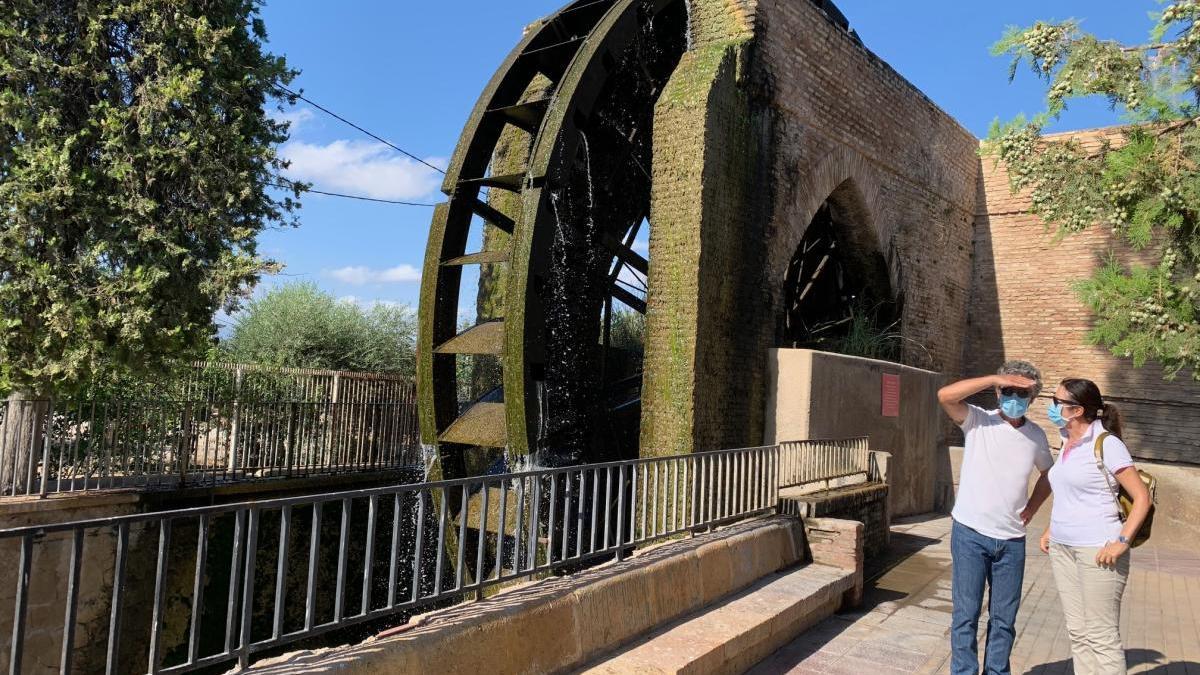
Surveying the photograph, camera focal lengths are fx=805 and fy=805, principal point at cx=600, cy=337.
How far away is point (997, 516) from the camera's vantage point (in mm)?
3418

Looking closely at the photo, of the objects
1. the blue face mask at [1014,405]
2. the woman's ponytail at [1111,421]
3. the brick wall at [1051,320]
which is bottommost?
the woman's ponytail at [1111,421]

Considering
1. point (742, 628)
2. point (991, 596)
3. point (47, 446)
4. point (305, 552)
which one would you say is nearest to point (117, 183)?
point (47, 446)

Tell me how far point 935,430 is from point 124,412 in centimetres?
932

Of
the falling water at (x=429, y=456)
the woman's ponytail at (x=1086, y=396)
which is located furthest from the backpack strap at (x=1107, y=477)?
the falling water at (x=429, y=456)

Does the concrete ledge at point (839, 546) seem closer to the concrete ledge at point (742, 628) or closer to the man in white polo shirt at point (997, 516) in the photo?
the concrete ledge at point (742, 628)

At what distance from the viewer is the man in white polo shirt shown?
11.2ft

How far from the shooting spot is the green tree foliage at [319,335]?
52.2 ft

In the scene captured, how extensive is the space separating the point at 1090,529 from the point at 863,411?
518 centimetres

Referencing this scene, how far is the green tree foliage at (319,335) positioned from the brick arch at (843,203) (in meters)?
9.85

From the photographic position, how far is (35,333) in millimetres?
6871

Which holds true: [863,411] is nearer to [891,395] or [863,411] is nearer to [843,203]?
[891,395]

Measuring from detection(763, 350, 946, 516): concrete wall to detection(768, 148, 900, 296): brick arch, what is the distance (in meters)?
1.00

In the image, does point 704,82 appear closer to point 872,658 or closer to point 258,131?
point 258,131

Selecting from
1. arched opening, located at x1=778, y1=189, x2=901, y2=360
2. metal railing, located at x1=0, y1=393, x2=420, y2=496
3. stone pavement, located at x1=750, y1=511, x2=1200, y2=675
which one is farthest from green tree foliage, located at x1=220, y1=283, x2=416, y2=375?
stone pavement, located at x1=750, y1=511, x2=1200, y2=675
